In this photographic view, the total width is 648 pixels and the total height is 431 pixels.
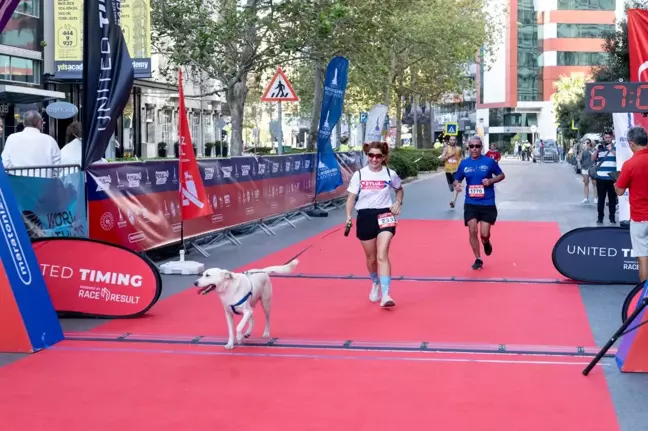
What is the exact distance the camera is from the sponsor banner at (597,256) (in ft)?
38.9

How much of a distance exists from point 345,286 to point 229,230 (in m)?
5.39

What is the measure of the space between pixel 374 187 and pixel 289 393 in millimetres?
3950

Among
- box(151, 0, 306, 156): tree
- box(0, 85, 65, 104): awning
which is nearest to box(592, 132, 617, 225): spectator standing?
box(151, 0, 306, 156): tree

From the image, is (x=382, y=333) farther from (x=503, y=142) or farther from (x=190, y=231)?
(x=503, y=142)

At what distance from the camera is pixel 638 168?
31.5ft

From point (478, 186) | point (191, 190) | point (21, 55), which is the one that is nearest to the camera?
point (478, 186)

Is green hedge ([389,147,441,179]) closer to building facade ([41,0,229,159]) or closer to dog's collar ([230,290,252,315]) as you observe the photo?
building facade ([41,0,229,159])

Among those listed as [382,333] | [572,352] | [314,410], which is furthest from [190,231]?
[314,410]

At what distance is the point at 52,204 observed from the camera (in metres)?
11.1

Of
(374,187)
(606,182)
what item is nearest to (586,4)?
(606,182)

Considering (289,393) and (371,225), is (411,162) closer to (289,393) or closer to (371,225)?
(371,225)

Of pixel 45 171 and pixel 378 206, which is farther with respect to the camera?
pixel 45 171

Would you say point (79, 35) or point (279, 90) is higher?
point (79, 35)

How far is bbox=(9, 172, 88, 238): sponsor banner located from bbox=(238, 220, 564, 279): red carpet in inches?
119
